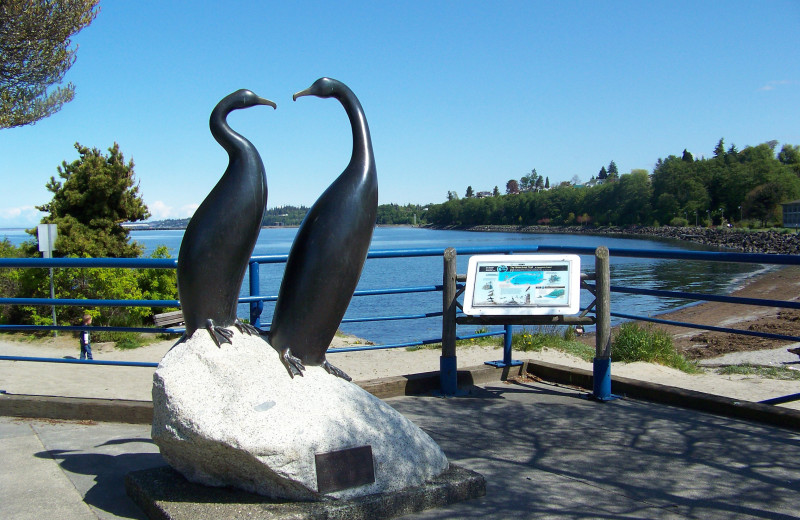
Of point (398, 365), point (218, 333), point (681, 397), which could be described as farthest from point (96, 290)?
point (681, 397)

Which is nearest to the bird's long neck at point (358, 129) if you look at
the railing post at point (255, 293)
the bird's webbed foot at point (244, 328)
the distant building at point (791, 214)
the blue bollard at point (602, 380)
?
the bird's webbed foot at point (244, 328)

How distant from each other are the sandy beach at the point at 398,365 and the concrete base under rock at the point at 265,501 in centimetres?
485

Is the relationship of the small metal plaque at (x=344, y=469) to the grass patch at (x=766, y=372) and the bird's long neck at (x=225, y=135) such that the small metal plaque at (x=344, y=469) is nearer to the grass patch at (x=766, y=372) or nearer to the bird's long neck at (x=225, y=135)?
the bird's long neck at (x=225, y=135)

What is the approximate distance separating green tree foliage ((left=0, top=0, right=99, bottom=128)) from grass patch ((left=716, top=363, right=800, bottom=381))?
56.1 ft

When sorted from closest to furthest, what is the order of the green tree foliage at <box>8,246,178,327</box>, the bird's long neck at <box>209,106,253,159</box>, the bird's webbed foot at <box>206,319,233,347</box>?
the bird's webbed foot at <box>206,319,233,347</box> < the bird's long neck at <box>209,106,253,159</box> < the green tree foliage at <box>8,246,178,327</box>

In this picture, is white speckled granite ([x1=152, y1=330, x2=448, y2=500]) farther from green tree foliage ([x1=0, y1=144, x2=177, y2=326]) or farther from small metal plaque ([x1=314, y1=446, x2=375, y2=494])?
green tree foliage ([x1=0, y1=144, x2=177, y2=326])

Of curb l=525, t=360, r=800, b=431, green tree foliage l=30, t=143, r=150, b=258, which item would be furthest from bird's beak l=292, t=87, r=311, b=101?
green tree foliage l=30, t=143, r=150, b=258

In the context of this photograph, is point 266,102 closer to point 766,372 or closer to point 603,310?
point 603,310

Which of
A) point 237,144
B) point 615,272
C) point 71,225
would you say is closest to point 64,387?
point 237,144

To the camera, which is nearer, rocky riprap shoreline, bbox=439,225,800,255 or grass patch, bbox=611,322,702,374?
grass patch, bbox=611,322,702,374

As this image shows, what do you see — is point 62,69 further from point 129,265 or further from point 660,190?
point 660,190

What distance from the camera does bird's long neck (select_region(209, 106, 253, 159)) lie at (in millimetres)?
3734

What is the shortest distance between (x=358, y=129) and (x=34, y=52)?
17045 mm

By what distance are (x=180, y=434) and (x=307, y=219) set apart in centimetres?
132
